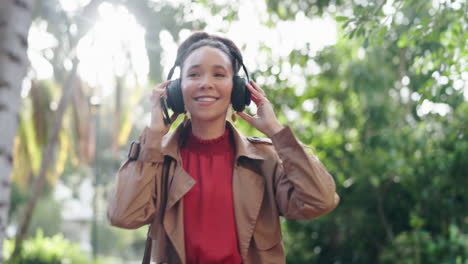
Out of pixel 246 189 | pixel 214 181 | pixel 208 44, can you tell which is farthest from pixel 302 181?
pixel 208 44

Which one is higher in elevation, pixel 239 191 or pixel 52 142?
pixel 239 191

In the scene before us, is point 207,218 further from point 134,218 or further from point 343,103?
point 343,103

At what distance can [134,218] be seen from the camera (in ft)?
6.37

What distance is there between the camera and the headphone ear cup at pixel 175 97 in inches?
81.4

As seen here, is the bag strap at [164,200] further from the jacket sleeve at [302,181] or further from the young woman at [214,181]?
the jacket sleeve at [302,181]

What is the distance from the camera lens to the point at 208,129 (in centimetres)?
217

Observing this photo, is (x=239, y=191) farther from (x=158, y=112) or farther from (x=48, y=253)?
(x=48, y=253)

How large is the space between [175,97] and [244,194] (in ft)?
1.67

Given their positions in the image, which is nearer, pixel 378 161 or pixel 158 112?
pixel 158 112

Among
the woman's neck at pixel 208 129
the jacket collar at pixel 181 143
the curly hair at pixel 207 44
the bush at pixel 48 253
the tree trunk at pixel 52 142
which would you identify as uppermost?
the curly hair at pixel 207 44

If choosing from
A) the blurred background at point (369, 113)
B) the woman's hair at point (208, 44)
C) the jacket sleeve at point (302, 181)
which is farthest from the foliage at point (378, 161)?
the jacket sleeve at point (302, 181)

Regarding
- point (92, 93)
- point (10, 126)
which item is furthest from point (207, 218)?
point (92, 93)

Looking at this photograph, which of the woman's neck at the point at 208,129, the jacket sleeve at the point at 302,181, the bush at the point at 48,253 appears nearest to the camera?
the jacket sleeve at the point at 302,181

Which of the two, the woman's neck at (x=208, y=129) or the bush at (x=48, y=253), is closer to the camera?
the woman's neck at (x=208, y=129)
